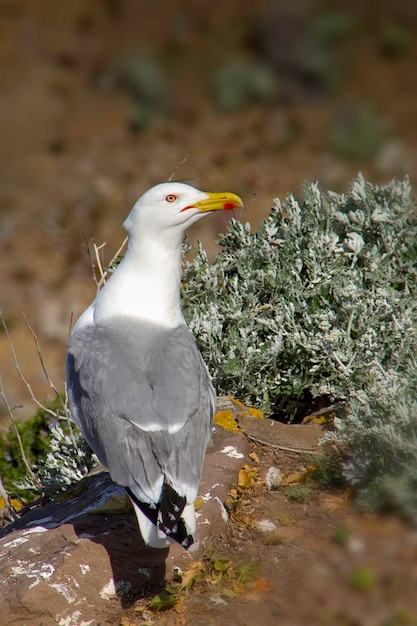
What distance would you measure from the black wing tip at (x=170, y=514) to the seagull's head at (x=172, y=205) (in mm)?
1369

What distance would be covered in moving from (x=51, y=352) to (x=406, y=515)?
910 centimetres

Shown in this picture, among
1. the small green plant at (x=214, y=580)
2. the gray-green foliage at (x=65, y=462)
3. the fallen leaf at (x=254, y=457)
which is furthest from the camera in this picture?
the gray-green foliage at (x=65, y=462)

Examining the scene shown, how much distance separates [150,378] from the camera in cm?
363

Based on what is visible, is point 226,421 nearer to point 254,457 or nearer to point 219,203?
point 254,457

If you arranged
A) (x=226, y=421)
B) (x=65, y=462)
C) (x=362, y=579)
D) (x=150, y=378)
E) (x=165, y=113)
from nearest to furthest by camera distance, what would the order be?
(x=362, y=579)
(x=150, y=378)
(x=226, y=421)
(x=65, y=462)
(x=165, y=113)

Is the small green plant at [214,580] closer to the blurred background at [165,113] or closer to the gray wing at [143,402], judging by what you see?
the gray wing at [143,402]

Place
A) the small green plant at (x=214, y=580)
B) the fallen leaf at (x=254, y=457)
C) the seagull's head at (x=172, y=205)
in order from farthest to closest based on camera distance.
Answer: the seagull's head at (x=172, y=205) < the fallen leaf at (x=254, y=457) < the small green plant at (x=214, y=580)

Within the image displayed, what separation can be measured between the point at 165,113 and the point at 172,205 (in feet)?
52.6

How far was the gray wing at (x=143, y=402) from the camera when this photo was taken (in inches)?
131

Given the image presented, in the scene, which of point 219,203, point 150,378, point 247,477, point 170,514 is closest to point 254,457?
point 247,477

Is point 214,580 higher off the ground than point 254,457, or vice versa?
point 254,457

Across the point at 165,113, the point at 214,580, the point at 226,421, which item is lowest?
the point at 214,580

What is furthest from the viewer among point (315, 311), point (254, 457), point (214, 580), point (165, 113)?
point (165, 113)

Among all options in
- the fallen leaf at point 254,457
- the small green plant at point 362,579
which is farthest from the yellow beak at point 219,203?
the small green plant at point 362,579
